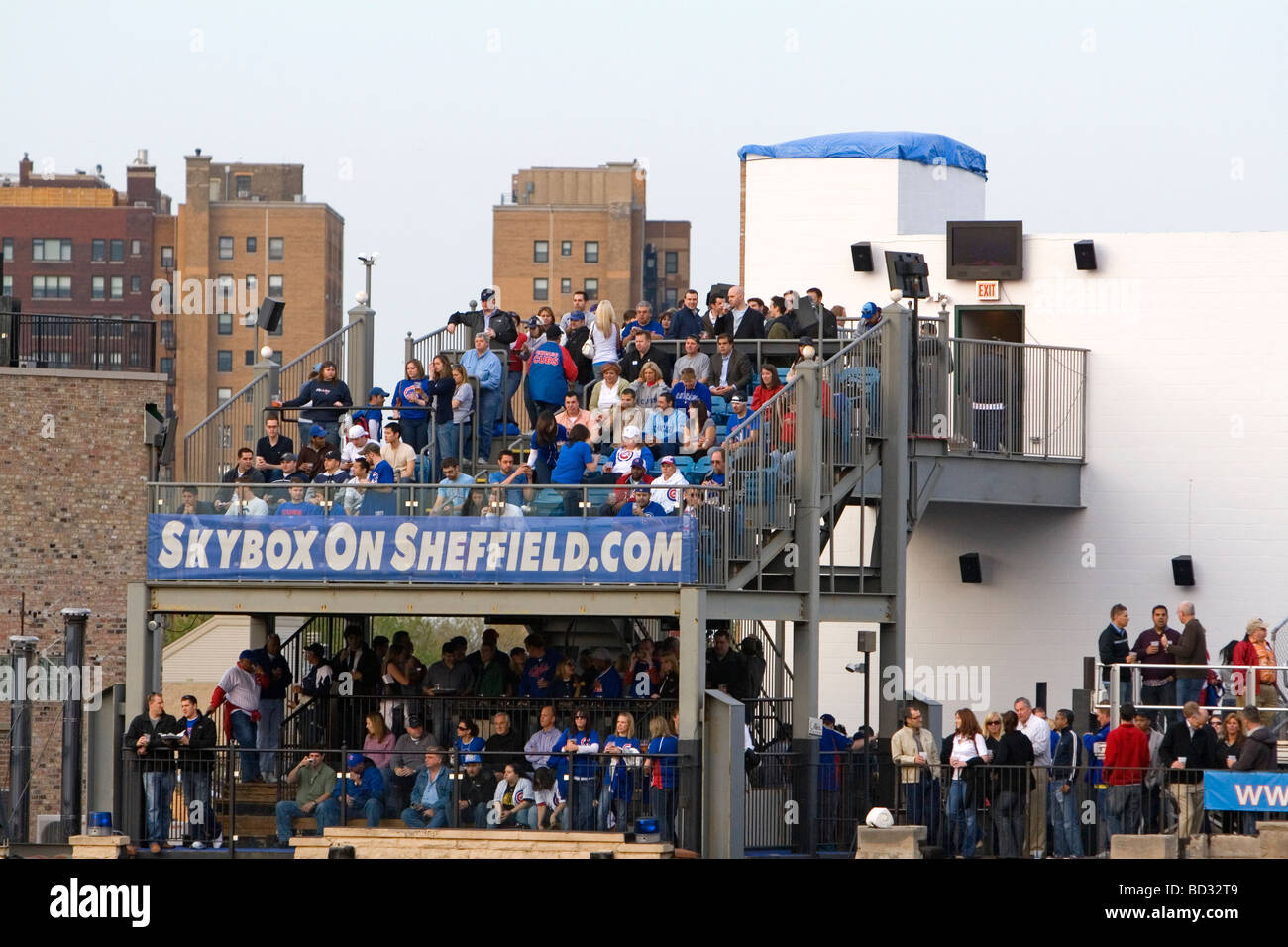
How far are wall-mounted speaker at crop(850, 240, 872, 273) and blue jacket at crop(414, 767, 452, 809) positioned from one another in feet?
41.5

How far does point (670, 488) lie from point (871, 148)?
1150 cm

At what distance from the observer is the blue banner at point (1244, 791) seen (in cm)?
2208

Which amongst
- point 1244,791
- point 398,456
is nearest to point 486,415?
point 398,456

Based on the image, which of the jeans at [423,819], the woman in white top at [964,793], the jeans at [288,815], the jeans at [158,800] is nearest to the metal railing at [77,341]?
the jeans at [158,800]

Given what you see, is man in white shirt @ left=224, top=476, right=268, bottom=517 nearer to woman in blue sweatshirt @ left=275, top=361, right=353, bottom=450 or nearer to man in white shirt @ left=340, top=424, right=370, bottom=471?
man in white shirt @ left=340, top=424, right=370, bottom=471

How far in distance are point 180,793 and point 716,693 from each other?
5.54 metres

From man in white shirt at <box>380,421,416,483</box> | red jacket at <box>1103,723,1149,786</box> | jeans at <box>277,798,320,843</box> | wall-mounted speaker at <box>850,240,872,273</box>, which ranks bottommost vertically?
jeans at <box>277,798,320,843</box>

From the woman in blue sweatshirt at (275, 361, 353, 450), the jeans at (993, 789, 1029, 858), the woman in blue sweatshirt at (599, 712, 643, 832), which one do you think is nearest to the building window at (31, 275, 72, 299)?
the woman in blue sweatshirt at (275, 361, 353, 450)

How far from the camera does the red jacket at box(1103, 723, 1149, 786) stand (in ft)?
73.8

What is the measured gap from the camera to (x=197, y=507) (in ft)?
81.2

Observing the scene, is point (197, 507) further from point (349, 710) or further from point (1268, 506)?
point (1268, 506)

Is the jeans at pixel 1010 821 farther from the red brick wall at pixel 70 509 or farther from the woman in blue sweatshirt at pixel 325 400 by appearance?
the red brick wall at pixel 70 509

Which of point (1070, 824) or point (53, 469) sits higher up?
point (53, 469)
